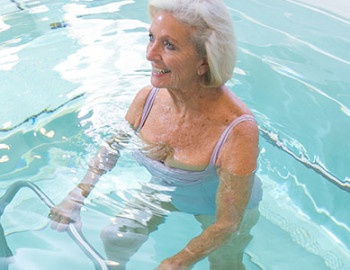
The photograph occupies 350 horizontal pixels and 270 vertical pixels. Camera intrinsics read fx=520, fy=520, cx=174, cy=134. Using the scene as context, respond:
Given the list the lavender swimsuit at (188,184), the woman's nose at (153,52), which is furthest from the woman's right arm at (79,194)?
the woman's nose at (153,52)

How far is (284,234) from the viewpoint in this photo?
98.3 inches

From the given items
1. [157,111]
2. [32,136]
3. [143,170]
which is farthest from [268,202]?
[32,136]

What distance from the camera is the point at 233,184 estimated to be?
191 centimetres

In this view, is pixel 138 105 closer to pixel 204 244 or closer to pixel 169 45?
pixel 169 45

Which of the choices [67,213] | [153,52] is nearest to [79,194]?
[67,213]

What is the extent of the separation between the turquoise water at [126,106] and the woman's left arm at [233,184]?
0.25 m

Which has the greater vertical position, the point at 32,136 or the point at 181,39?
the point at 181,39

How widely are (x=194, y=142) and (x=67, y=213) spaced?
1.90ft

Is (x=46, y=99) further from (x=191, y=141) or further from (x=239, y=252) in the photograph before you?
(x=239, y=252)

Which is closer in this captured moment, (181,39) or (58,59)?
(181,39)

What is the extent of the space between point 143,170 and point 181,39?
90 centimetres

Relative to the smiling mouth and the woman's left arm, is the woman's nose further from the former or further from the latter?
the woman's left arm

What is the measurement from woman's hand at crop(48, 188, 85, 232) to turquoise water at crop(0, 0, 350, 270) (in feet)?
0.48

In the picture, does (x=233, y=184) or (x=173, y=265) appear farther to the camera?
(x=233, y=184)
